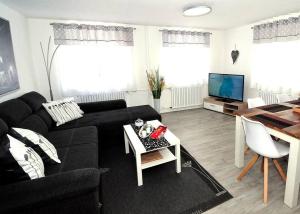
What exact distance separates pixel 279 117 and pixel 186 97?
3.02 m

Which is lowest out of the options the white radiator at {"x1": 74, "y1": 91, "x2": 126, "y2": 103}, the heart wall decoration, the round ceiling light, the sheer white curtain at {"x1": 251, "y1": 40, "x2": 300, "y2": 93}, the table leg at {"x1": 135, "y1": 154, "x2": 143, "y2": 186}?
the table leg at {"x1": 135, "y1": 154, "x2": 143, "y2": 186}

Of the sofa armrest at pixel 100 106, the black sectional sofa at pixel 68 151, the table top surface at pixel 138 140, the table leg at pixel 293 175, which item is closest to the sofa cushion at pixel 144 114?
the black sectional sofa at pixel 68 151

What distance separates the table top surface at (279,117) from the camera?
5.21 ft

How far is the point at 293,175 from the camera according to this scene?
157 centimetres

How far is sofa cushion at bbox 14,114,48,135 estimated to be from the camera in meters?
1.98

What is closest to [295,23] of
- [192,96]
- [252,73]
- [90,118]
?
[252,73]

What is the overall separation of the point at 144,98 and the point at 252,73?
2.69 meters

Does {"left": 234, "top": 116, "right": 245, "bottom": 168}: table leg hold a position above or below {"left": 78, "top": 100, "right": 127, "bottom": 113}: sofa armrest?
below

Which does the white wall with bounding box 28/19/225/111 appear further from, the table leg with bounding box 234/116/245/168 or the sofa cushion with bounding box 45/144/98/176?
the table leg with bounding box 234/116/245/168

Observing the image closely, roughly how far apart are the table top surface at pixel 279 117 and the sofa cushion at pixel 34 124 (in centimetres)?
244

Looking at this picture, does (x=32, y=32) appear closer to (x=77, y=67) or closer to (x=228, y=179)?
(x=77, y=67)

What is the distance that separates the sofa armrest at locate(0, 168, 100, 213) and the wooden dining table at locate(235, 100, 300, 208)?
1.66m

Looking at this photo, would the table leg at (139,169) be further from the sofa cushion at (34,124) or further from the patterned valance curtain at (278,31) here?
the patterned valance curtain at (278,31)

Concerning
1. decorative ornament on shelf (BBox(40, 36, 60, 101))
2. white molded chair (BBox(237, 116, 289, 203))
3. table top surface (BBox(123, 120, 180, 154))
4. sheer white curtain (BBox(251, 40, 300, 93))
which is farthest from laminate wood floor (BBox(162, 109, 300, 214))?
decorative ornament on shelf (BBox(40, 36, 60, 101))
